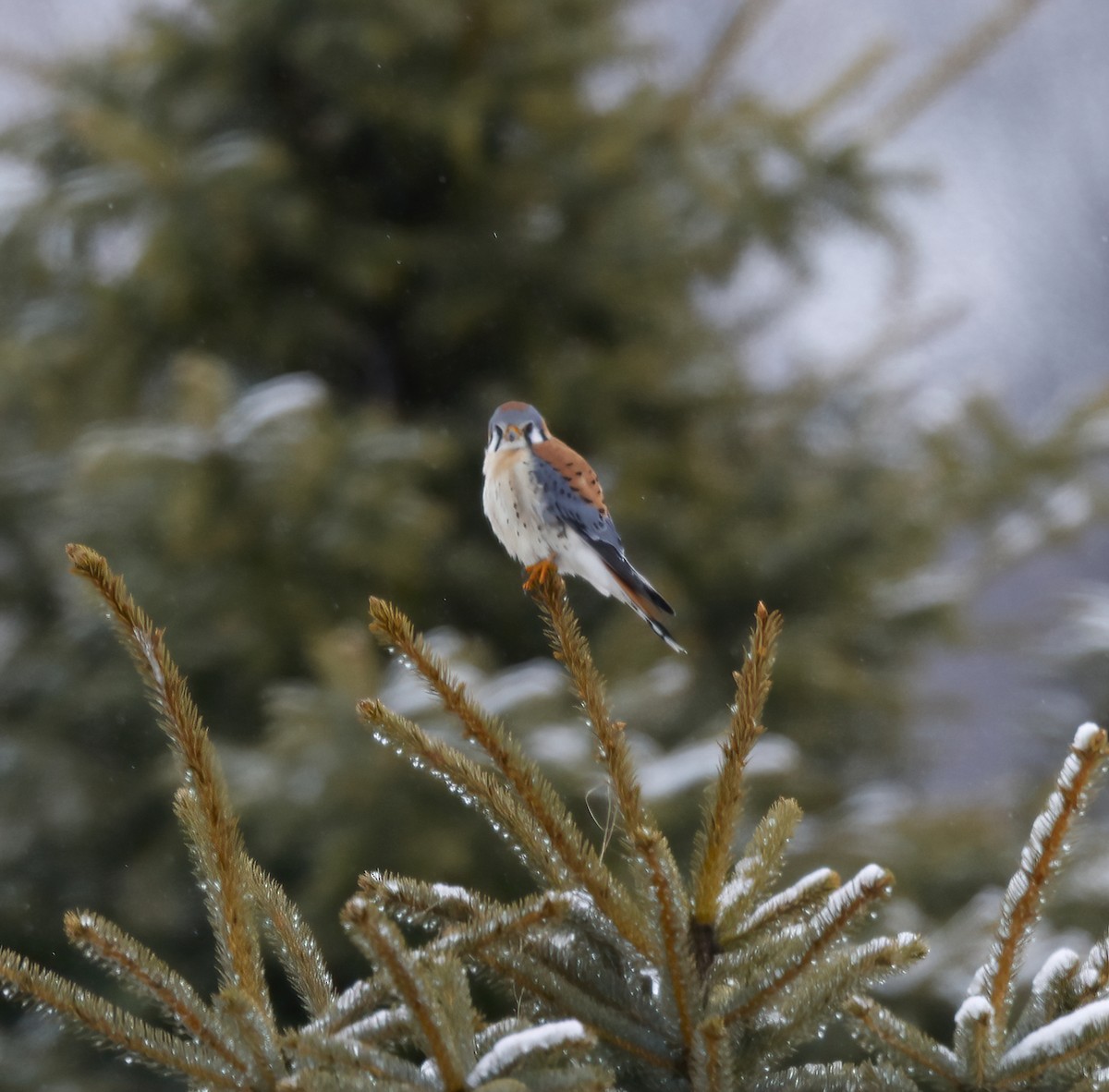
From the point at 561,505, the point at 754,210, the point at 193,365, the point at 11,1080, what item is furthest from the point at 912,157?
the point at 11,1080

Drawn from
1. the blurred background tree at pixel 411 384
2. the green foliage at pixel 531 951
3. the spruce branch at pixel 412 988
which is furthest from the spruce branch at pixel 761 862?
the blurred background tree at pixel 411 384

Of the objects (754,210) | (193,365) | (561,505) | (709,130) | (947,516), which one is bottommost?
(561,505)

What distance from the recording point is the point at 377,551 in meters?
3.17

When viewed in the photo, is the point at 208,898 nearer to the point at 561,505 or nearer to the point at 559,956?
the point at 559,956

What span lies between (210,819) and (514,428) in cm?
61

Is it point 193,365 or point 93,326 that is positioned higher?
point 93,326

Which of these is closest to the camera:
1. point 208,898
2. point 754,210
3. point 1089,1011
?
point 1089,1011

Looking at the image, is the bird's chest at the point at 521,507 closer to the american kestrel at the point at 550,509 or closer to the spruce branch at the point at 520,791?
the american kestrel at the point at 550,509

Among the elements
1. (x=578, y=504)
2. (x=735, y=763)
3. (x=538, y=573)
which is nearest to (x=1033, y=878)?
(x=735, y=763)

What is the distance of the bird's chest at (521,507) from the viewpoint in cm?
131

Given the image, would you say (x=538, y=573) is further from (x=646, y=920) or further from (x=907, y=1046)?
(x=907, y=1046)

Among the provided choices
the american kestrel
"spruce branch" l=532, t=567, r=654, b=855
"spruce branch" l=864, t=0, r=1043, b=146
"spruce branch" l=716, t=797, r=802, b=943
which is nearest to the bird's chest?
the american kestrel

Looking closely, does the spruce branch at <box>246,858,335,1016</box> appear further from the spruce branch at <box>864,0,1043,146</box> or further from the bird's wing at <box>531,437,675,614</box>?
the spruce branch at <box>864,0,1043,146</box>

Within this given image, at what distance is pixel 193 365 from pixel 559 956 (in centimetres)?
240
